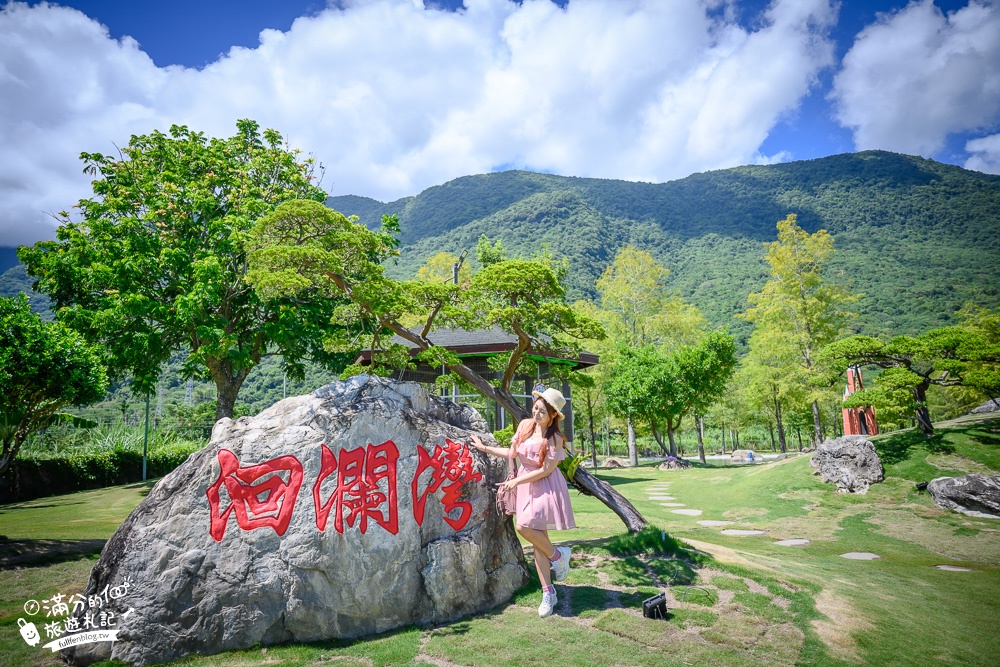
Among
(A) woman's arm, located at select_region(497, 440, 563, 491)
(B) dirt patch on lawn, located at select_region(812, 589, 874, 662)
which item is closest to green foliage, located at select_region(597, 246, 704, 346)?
(B) dirt patch on lawn, located at select_region(812, 589, 874, 662)

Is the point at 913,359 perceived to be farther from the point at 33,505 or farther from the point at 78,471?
the point at 78,471

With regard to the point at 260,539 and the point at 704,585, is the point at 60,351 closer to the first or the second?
the point at 260,539

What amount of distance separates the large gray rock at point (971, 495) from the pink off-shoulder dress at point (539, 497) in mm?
11470

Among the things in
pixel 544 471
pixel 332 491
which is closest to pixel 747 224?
pixel 544 471

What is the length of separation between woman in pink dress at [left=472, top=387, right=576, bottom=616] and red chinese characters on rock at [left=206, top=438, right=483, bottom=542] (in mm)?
882

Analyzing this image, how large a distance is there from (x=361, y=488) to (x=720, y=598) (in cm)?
395

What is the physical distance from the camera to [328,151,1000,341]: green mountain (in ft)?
179

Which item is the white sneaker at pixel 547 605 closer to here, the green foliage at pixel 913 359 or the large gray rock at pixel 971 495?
the large gray rock at pixel 971 495

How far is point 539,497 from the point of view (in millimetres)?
4918

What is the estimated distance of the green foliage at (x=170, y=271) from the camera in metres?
12.0

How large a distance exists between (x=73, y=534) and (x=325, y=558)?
852 centimetres

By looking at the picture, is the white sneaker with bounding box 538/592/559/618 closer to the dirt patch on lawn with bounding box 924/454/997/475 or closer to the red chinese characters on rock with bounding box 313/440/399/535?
the red chinese characters on rock with bounding box 313/440/399/535

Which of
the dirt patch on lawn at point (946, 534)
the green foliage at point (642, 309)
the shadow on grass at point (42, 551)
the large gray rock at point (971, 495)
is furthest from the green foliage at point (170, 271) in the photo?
the green foliage at point (642, 309)

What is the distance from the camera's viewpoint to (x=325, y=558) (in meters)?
4.71
